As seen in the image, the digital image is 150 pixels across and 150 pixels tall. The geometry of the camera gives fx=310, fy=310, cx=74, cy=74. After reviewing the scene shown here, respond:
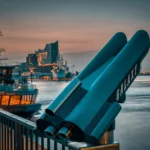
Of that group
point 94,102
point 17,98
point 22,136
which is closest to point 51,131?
point 94,102

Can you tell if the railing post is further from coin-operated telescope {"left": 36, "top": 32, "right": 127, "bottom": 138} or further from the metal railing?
coin-operated telescope {"left": 36, "top": 32, "right": 127, "bottom": 138}

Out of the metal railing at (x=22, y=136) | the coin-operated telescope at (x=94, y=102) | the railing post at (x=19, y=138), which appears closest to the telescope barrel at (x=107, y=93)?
the coin-operated telescope at (x=94, y=102)

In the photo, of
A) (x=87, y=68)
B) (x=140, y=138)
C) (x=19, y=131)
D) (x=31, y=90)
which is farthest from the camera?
(x=31, y=90)

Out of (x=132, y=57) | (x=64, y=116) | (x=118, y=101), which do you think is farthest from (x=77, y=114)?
(x=132, y=57)

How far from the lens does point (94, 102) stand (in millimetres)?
2180

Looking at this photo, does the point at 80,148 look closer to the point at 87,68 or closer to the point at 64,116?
the point at 64,116

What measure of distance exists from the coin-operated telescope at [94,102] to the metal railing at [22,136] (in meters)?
0.09

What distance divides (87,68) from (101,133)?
74 centimetres

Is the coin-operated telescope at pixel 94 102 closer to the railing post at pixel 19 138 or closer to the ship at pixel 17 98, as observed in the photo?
the railing post at pixel 19 138

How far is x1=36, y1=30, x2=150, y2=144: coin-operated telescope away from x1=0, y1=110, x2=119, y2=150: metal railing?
0.30 feet

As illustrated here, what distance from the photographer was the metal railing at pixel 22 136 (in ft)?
7.52

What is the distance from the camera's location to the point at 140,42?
94.7 inches

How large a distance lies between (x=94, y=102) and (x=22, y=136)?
163cm

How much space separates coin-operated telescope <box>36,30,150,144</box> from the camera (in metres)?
2.14
